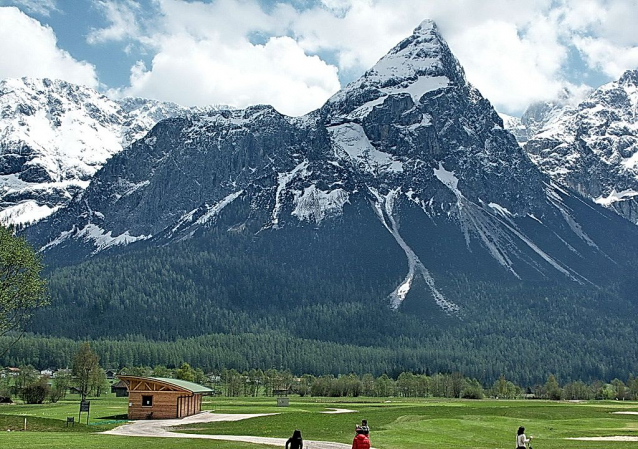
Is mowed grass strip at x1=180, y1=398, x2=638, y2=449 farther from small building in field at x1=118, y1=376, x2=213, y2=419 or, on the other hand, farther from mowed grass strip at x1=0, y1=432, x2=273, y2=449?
small building in field at x1=118, y1=376, x2=213, y2=419

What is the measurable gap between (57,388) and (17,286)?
83623 mm

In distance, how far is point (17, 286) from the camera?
87750 mm

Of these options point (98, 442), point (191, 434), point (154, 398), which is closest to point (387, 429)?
point (191, 434)

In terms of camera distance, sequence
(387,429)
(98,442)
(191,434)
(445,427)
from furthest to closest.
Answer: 1. (445,427)
2. (387,429)
3. (191,434)
4. (98,442)

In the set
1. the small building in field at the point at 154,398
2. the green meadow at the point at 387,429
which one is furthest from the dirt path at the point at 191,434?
the small building in field at the point at 154,398

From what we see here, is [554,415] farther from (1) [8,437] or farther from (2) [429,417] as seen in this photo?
(1) [8,437]

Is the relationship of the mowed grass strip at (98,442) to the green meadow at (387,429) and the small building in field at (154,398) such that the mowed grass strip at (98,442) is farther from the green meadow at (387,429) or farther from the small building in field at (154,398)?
the small building in field at (154,398)

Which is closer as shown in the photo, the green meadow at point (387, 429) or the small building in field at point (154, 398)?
the green meadow at point (387, 429)

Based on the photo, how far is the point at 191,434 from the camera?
8462cm

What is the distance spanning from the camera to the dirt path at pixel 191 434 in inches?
2793

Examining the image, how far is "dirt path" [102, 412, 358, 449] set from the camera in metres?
70.9

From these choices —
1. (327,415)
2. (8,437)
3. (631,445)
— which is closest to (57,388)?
(327,415)

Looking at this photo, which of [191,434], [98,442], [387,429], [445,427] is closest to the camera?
[98,442]

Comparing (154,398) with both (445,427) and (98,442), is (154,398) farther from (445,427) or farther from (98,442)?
(98,442)
